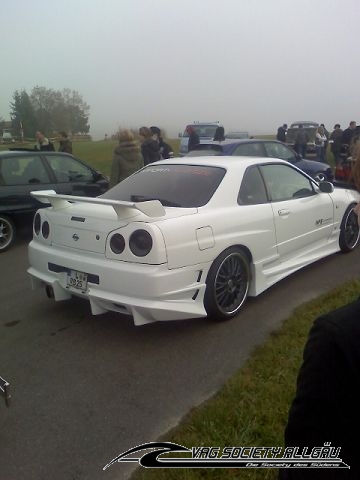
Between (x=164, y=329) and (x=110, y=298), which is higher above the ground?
(x=110, y=298)

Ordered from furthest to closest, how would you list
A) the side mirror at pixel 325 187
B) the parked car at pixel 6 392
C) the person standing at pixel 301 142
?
the person standing at pixel 301 142 → the side mirror at pixel 325 187 → the parked car at pixel 6 392

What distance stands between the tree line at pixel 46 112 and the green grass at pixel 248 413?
5997 cm

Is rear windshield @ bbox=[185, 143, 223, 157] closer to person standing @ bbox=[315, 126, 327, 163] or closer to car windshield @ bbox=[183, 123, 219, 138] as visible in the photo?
car windshield @ bbox=[183, 123, 219, 138]

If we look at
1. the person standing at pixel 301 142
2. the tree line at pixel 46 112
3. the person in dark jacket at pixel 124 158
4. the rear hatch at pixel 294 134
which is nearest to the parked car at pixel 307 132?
the rear hatch at pixel 294 134

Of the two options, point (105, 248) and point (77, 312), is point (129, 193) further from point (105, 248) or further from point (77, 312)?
point (77, 312)

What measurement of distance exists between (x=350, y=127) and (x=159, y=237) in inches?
473

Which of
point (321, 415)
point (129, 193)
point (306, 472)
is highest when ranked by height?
point (129, 193)

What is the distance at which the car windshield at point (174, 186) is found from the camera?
12.7 feet

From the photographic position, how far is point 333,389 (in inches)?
35.9

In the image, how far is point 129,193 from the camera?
422 cm

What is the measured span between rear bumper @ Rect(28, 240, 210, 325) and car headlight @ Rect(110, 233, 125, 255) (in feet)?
0.31

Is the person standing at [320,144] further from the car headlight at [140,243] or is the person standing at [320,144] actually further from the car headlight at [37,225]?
the car headlight at [140,243]

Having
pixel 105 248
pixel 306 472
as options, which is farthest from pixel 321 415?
pixel 105 248

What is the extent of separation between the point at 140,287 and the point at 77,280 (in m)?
0.68
